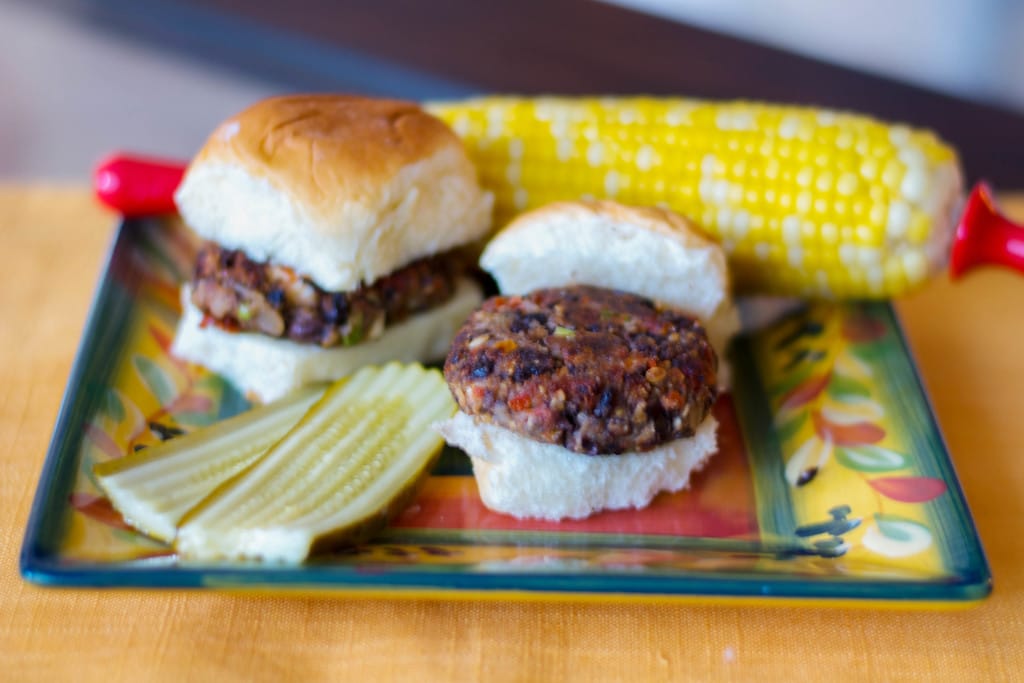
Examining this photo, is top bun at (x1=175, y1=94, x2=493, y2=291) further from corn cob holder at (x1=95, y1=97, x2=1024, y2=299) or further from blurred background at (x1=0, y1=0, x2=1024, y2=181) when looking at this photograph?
blurred background at (x1=0, y1=0, x2=1024, y2=181)

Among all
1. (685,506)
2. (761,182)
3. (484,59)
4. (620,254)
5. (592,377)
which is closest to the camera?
(592,377)

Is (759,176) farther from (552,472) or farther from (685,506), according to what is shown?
(552,472)

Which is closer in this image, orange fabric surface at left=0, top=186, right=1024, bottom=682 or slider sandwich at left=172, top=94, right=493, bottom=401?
orange fabric surface at left=0, top=186, right=1024, bottom=682

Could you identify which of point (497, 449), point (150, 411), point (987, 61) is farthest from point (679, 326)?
point (987, 61)

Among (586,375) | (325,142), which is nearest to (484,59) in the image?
(325,142)

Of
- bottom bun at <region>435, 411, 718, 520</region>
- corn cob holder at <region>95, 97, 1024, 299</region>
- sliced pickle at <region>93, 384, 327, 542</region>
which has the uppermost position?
corn cob holder at <region>95, 97, 1024, 299</region>

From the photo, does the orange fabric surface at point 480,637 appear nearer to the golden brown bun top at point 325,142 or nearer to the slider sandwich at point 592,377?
the slider sandwich at point 592,377

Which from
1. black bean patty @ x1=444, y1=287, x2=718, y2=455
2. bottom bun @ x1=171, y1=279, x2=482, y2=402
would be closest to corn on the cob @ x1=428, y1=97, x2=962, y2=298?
bottom bun @ x1=171, y1=279, x2=482, y2=402
